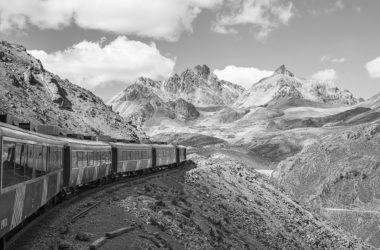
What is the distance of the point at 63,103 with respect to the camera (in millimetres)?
104562

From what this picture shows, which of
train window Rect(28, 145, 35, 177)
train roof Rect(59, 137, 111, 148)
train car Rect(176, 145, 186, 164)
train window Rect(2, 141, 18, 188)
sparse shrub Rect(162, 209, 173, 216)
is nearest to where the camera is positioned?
train window Rect(2, 141, 18, 188)

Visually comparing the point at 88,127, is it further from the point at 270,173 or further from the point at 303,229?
the point at 270,173

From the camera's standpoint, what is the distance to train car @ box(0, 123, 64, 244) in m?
12.8

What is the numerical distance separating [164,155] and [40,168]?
4437 cm

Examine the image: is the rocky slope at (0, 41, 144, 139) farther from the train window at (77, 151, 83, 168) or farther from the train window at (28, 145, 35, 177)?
the train window at (28, 145, 35, 177)

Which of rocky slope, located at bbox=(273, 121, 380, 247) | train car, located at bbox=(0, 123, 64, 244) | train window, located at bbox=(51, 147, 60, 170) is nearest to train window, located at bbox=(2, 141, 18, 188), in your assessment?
train car, located at bbox=(0, 123, 64, 244)

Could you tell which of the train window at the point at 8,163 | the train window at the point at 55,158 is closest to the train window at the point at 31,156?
the train window at the point at 8,163

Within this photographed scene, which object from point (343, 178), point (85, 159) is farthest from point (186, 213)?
point (343, 178)

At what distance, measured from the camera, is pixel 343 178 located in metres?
133

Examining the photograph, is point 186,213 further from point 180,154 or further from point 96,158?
point 180,154

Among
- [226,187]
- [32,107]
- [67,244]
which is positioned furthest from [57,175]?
[32,107]

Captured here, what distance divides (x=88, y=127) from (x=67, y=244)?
3502 inches

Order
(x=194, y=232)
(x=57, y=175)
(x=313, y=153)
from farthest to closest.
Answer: (x=313, y=153) → (x=194, y=232) → (x=57, y=175)

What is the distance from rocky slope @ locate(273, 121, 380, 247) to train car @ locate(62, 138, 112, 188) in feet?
257
